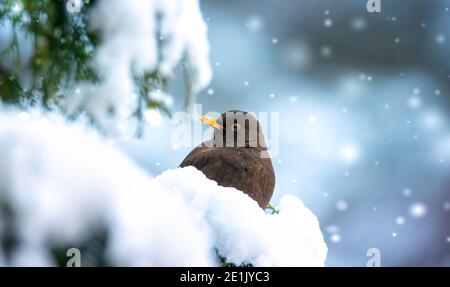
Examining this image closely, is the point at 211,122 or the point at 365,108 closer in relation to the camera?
the point at 211,122

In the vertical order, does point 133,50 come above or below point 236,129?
above

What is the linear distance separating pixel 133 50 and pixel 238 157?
0.58 metres

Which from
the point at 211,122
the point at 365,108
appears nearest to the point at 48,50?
the point at 211,122

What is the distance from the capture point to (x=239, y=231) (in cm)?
110

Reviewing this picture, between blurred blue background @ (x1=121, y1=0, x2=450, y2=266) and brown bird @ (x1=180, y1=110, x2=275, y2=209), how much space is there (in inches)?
38.1

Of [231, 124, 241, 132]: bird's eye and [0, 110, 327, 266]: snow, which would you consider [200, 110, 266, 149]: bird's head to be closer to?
[231, 124, 241, 132]: bird's eye

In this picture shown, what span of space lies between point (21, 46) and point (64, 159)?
29.6 inches

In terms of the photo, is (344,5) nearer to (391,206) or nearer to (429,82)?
(429,82)

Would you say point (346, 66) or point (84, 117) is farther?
point (346, 66)

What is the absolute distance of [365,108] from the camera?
3.08m

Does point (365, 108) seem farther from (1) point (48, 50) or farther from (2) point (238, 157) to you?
(1) point (48, 50)

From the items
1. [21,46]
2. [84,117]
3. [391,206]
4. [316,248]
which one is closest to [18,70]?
[21,46]

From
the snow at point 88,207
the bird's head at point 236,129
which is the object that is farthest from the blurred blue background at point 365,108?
the snow at point 88,207

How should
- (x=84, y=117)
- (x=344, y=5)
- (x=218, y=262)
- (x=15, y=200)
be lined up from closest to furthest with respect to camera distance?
(x=15, y=200) < (x=218, y=262) < (x=84, y=117) < (x=344, y=5)
